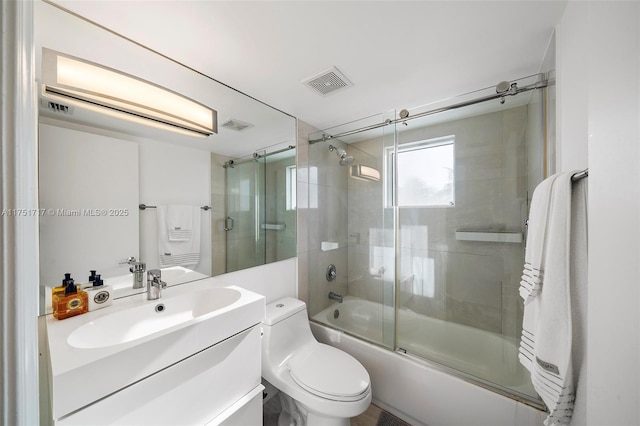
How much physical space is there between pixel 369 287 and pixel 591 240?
158 centimetres

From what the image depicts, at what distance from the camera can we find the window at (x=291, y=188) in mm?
1922

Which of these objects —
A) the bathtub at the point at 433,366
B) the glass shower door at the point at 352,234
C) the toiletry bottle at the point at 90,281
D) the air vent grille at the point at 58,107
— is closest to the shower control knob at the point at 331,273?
the glass shower door at the point at 352,234

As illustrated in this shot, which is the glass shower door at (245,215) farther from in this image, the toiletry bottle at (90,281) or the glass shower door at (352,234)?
the toiletry bottle at (90,281)

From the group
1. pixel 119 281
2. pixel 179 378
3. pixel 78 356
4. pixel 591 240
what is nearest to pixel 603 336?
pixel 591 240

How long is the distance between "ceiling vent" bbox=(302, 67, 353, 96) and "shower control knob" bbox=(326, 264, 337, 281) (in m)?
1.46

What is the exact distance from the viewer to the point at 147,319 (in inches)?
41.8

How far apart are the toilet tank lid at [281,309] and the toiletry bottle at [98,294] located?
0.78 metres

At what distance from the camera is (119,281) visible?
3.66 feet

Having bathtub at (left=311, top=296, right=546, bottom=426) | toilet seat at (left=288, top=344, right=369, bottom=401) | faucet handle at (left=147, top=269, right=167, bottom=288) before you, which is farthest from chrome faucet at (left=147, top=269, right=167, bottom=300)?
bathtub at (left=311, top=296, right=546, bottom=426)

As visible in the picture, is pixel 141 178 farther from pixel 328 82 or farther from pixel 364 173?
pixel 364 173

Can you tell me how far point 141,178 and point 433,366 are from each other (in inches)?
79.8

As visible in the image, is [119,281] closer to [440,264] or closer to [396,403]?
[396,403]

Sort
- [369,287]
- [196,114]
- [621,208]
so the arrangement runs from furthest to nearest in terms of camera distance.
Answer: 1. [369,287]
2. [196,114]
3. [621,208]

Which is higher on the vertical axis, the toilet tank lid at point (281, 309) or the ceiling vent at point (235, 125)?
the ceiling vent at point (235, 125)
